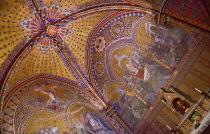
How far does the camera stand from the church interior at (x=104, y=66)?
7309mm

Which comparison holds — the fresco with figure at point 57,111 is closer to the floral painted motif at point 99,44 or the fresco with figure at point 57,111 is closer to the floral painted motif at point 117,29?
the floral painted motif at point 99,44

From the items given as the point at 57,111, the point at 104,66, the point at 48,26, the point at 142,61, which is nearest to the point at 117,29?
the point at 142,61

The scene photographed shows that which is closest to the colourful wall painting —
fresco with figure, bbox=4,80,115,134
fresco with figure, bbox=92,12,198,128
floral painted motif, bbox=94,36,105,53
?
fresco with figure, bbox=92,12,198,128

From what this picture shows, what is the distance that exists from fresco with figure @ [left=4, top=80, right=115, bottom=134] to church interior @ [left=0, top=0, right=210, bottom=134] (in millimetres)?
50

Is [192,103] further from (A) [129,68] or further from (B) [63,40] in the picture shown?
(B) [63,40]

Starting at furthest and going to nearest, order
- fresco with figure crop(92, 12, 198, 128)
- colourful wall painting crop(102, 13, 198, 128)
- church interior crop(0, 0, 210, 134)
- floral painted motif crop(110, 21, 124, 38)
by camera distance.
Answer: floral painted motif crop(110, 21, 124, 38), fresco with figure crop(92, 12, 198, 128), colourful wall painting crop(102, 13, 198, 128), church interior crop(0, 0, 210, 134)

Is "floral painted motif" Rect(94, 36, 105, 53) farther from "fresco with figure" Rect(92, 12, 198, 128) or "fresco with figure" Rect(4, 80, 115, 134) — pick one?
"fresco with figure" Rect(4, 80, 115, 134)

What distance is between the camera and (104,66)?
10516 millimetres

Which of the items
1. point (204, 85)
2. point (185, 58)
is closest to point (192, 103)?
point (204, 85)

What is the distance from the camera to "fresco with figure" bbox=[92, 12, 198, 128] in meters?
8.00

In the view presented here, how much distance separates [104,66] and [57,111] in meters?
3.53

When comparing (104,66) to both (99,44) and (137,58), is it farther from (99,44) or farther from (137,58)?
(137,58)

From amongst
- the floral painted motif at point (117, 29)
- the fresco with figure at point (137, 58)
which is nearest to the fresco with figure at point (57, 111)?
the fresco with figure at point (137, 58)

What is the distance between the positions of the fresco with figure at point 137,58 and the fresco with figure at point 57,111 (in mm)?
1370
